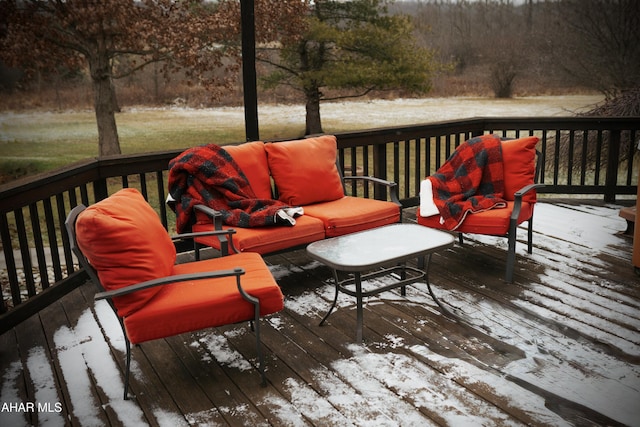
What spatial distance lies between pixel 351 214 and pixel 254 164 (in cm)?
69

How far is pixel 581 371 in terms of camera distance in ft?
8.17

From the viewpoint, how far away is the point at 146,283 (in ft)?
7.40

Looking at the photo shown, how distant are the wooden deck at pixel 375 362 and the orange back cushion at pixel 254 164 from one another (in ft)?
1.97

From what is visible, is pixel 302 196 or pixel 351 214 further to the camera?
pixel 302 196

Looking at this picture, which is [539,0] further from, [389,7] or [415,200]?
[415,200]

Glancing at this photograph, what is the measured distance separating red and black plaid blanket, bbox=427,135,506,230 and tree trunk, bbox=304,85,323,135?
18.1 feet

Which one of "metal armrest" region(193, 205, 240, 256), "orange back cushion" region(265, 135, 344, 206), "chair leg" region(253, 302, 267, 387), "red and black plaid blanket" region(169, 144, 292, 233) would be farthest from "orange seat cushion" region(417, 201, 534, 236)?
"chair leg" region(253, 302, 267, 387)

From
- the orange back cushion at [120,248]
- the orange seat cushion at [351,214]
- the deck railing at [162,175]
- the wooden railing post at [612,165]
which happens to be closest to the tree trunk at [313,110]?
the deck railing at [162,175]

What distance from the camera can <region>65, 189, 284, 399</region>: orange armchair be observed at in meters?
2.25

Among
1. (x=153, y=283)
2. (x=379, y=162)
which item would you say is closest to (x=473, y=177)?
(x=379, y=162)

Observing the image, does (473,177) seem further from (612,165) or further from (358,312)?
(612,165)

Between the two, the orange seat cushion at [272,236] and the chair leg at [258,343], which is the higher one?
the orange seat cushion at [272,236]

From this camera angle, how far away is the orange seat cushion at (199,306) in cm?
230

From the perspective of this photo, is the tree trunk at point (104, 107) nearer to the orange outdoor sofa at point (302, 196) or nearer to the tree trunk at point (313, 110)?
the tree trunk at point (313, 110)
